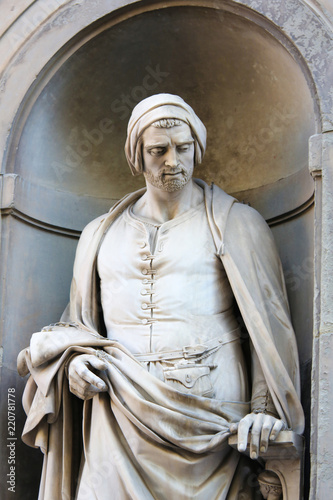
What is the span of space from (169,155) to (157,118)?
0.57 ft

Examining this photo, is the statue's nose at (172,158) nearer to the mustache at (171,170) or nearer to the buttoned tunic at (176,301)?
the mustache at (171,170)

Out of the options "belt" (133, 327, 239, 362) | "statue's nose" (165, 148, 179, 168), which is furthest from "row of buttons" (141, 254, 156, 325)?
"statue's nose" (165, 148, 179, 168)

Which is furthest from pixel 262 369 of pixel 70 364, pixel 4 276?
pixel 4 276

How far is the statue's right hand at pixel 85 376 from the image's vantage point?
20.5 ft

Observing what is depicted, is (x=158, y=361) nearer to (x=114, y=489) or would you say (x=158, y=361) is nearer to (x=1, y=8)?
(x=114, y=489)

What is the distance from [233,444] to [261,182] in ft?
5.41

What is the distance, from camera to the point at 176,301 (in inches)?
→ 258

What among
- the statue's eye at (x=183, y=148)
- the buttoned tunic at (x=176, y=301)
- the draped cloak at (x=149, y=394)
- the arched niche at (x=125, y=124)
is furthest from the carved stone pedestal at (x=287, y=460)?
the statue's eye at (x=183, y=148)

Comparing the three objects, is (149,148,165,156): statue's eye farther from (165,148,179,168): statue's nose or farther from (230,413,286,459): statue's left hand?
(230,413,286,459): statue's left hand

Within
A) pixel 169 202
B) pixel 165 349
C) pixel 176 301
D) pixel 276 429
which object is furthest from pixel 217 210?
pixel 276 429

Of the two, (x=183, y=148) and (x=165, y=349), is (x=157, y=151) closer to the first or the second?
(x=183, y=148)

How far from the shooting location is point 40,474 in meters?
6.92

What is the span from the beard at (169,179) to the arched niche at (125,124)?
0.60m

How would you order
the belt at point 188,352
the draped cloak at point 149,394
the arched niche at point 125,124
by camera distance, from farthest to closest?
the arched niche at point 125,124
the belt at point 188,352
the draped cloak at point 149,394
